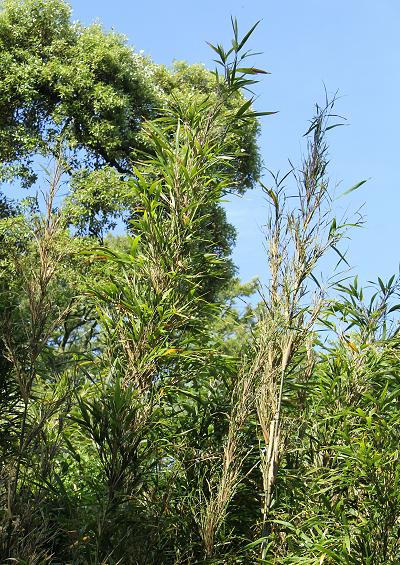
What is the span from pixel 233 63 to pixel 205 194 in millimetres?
961

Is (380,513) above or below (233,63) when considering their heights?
below

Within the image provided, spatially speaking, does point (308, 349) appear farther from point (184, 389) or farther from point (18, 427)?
point (18, 427)

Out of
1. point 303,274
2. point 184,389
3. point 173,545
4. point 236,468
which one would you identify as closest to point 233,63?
point 303,274

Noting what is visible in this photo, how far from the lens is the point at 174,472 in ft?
15.1

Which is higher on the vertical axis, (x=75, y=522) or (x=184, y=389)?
(x=184, y=389)

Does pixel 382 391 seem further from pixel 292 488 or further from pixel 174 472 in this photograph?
pixel 174 472

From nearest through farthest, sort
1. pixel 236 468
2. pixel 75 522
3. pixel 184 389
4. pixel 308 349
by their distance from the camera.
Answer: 1. pixel 75 522
2. pixel 236 468
3. pixel 184 389
4. pixel 308 349

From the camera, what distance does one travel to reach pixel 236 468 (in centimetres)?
449

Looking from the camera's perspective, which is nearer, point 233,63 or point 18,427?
point 18,427

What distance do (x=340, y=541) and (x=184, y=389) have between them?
1.23 m

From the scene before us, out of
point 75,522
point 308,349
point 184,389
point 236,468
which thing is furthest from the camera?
point 308,349

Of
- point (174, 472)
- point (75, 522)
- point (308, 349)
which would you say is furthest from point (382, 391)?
point (75, 522)

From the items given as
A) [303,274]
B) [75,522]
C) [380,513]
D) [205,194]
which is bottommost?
[75,522]

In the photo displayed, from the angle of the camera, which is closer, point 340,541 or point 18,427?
point 340,541
